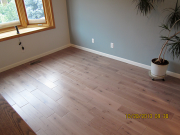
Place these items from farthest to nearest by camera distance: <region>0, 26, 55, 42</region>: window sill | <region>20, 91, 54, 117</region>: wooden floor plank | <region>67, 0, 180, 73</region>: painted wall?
1. <region>0, 26, 55, 42</region>: window sill
2. <region>67, 0, 180, 73</region>: painted wall
3. <region>20, 91, 54, 117</region>: wooden floor plank

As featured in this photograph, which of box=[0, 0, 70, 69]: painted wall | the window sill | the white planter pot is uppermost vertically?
the window sill

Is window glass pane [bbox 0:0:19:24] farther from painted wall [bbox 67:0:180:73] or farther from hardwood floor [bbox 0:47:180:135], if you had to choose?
painted wall [bbox 67:0:180:73]

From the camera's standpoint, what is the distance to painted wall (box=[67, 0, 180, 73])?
2648 millimetres

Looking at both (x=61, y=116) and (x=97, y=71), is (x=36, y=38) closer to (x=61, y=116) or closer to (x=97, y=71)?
(x=97, y=71)

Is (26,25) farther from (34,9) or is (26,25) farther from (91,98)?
(91,98)

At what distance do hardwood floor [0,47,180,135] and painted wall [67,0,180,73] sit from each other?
331 millimetres

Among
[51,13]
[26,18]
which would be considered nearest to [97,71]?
[51,13]

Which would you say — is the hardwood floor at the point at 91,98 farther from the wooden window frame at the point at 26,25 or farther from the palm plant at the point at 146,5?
the palm plant at the point at 146,5

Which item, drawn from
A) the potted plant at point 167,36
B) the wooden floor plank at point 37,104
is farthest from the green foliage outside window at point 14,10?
the potted plant at point 167,36

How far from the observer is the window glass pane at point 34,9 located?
11.4ft

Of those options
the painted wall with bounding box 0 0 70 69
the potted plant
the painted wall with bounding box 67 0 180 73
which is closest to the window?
the painted wall with bounding box 0 0 70 69

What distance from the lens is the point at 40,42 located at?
3662mm

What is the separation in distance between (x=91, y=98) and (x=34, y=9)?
8.91 ft

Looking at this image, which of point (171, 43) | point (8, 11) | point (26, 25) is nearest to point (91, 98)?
point (171, 43)
